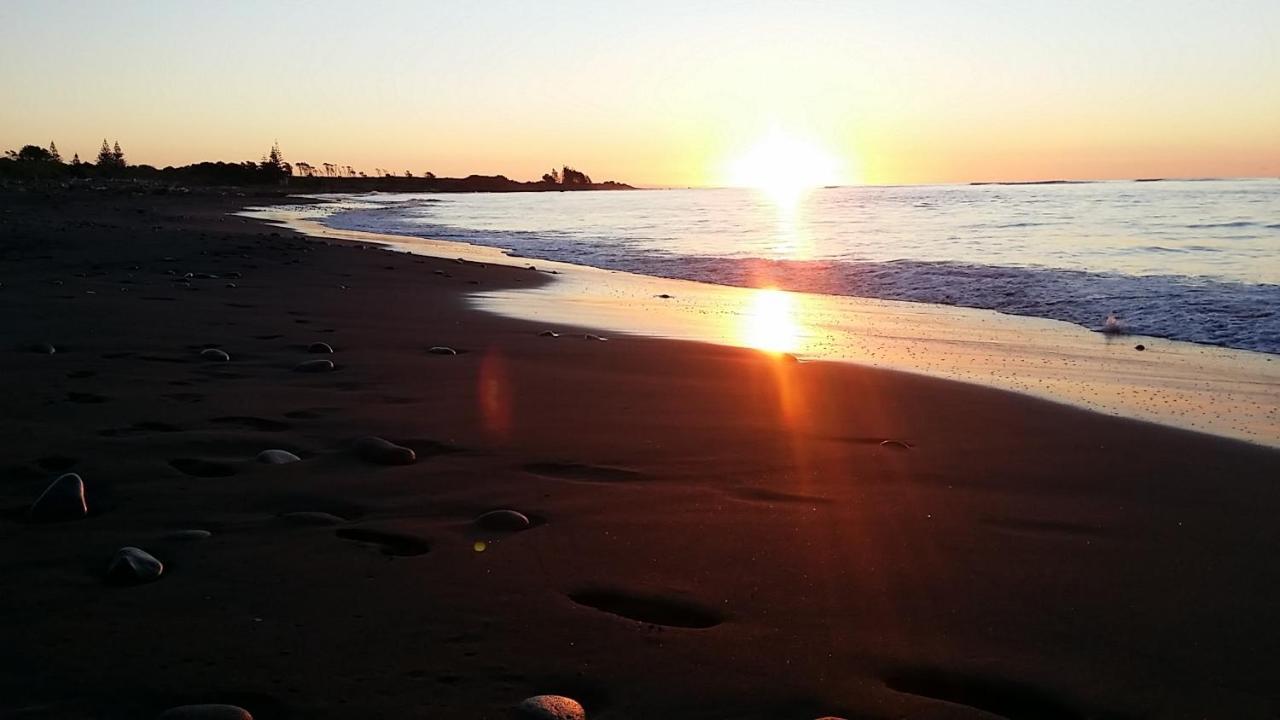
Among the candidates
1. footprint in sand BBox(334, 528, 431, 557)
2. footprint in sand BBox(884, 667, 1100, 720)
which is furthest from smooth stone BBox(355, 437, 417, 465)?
footprint in sand BBox(884, 667, 1100, 720)

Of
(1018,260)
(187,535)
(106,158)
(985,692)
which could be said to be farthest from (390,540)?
(106,158)

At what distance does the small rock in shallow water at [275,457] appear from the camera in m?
3.50

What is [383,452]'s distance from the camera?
362 cm

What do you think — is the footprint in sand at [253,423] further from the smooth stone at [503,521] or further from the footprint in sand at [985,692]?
the footprint in sand at [985,692]

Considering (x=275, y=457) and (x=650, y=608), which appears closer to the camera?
(x=650, y=608)

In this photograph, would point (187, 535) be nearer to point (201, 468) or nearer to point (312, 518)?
point (312, 518)

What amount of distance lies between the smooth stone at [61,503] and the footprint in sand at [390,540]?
87cm

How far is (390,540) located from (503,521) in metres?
0.39

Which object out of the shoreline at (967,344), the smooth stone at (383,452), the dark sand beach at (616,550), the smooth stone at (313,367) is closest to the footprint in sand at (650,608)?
the dark sand beach at (616,550)

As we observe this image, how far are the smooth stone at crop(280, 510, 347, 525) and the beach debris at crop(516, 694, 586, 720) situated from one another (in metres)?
1.34

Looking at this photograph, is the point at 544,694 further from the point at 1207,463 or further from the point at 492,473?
the point at 1207,463

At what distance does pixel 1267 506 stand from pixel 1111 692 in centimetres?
211

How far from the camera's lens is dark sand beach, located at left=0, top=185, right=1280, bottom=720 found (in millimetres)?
1997

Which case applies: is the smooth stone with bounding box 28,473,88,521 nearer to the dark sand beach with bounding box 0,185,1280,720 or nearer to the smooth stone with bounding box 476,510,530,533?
the dark sand beach with bounding box 0,185,1280,720
